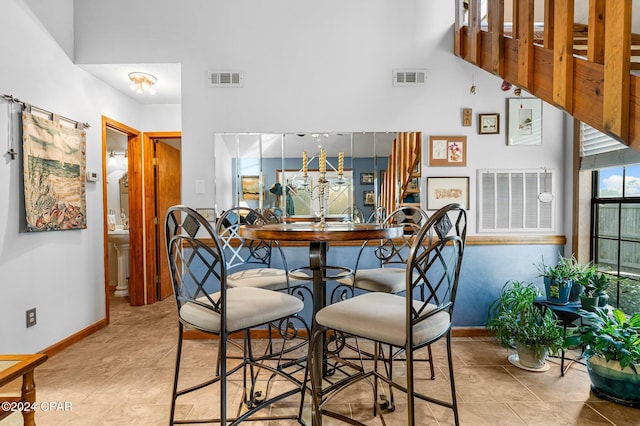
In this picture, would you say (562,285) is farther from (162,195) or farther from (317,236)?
(162,195)

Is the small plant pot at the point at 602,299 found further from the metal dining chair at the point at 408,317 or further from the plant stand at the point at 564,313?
the metal dining chair at the point at 408,317

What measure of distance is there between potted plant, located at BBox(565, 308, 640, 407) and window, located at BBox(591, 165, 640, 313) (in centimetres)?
63

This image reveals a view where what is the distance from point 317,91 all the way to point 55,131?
2075 mm

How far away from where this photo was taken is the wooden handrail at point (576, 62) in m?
1.42

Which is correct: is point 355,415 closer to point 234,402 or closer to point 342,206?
point 234,402

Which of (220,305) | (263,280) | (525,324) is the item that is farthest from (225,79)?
(525,324)

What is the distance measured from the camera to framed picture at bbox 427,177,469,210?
2994 millimetres

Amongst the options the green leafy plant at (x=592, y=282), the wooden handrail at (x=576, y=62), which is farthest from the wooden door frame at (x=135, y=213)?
the green leafy plant at (x=592, y=282)

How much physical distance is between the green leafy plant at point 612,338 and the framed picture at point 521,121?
4.95ft

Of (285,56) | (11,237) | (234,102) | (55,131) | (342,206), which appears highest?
(285,56)

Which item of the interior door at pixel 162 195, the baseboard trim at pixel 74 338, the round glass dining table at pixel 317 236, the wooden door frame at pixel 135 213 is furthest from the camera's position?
the interior door at pixel 162 195

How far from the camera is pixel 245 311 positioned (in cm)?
147

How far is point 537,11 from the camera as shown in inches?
107

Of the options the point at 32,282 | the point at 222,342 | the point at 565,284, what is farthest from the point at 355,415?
the point at 32,282
